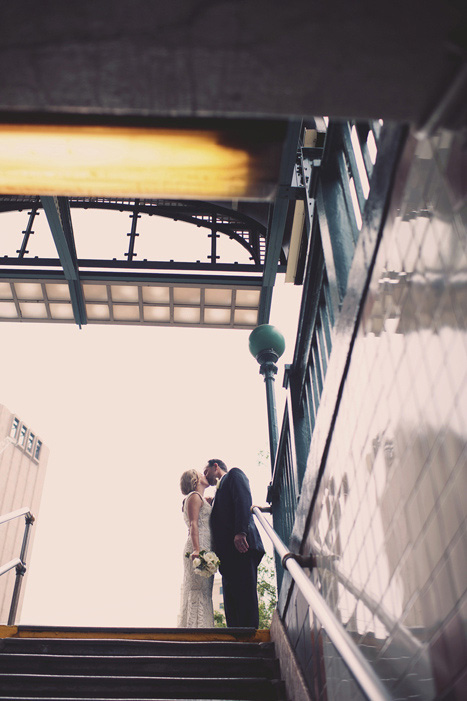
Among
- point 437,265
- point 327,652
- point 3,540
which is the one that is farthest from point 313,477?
point 3,540

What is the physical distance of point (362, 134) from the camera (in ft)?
7.47

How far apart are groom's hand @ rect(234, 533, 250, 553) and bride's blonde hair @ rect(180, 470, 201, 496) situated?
757mm

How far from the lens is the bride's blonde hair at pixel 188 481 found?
5.11 metres

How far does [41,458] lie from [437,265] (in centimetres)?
4848

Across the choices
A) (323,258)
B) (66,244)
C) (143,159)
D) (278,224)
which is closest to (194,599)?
(323,258)

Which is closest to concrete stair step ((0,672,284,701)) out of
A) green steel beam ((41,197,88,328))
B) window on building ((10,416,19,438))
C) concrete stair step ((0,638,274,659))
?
concrete stair step ((0,638,274,659))

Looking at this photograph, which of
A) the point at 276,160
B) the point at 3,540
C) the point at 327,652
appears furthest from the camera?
the point at 3,540

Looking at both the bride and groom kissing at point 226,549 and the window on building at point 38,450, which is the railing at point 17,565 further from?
the window on building at point 38,450

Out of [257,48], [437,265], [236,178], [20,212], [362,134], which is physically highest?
[20,212]

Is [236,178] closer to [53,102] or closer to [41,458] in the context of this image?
[53,102]

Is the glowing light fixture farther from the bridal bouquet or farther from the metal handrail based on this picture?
the bridal bouquet

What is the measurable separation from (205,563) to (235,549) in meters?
0.29

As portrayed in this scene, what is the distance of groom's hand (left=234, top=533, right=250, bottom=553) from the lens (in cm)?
451

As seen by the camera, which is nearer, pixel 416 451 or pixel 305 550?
pixel 416 451
